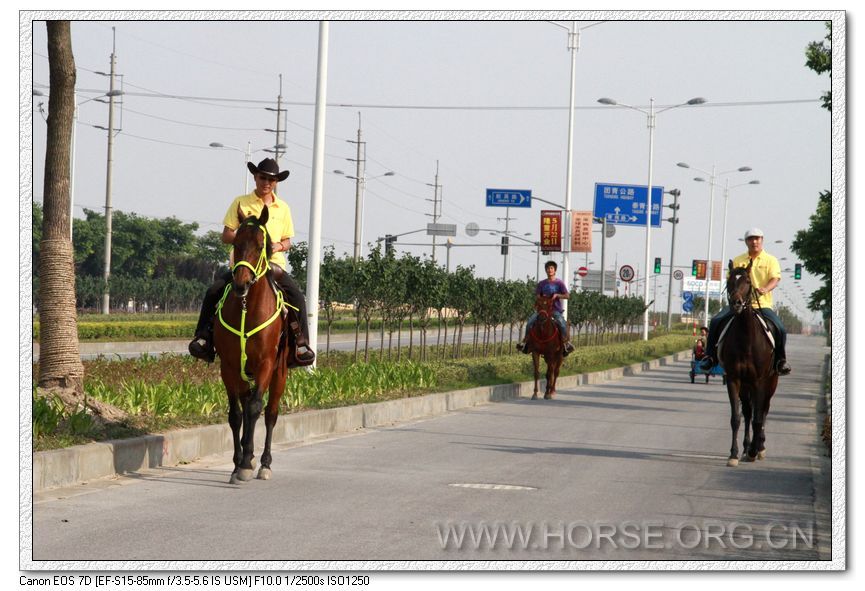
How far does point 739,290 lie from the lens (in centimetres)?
1530

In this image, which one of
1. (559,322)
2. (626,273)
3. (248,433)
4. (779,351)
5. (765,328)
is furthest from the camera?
(626,273)

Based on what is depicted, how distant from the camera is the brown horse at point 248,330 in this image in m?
11.8

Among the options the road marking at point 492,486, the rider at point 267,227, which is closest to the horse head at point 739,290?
the road marking at point 492,486

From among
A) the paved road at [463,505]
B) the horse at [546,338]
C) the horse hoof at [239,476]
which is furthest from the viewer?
the horse at [546,338]

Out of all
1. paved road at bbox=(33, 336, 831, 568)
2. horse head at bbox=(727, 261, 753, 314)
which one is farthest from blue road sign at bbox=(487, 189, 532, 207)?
horse head at bbox=(727, 261, 753, 314)

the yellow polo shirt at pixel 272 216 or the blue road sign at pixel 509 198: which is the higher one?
the blue road sign at pixel 509 198

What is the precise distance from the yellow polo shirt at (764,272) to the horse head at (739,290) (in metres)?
0.21

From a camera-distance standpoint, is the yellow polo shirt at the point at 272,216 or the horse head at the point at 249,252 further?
the yellow polo shirt at the point at 272,216

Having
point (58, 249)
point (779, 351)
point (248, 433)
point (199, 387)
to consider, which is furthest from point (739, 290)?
point (58, 249)

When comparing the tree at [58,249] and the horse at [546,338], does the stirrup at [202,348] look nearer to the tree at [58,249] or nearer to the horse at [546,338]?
the tree at [58,249]

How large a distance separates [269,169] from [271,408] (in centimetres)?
246

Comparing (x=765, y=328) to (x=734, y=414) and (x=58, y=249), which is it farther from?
(x=58, y=249)

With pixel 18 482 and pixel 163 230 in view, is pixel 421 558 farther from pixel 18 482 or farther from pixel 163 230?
pixel 163 230

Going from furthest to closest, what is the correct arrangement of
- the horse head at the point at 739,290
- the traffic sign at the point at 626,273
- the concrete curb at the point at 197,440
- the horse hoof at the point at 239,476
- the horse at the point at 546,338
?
the traffic sign at the point at 626,273, the horse at the point at 546,338, the horse head at the point at 739,290, the horse hoof at the point at 239,476, the concrete curb at the point at 197,440
